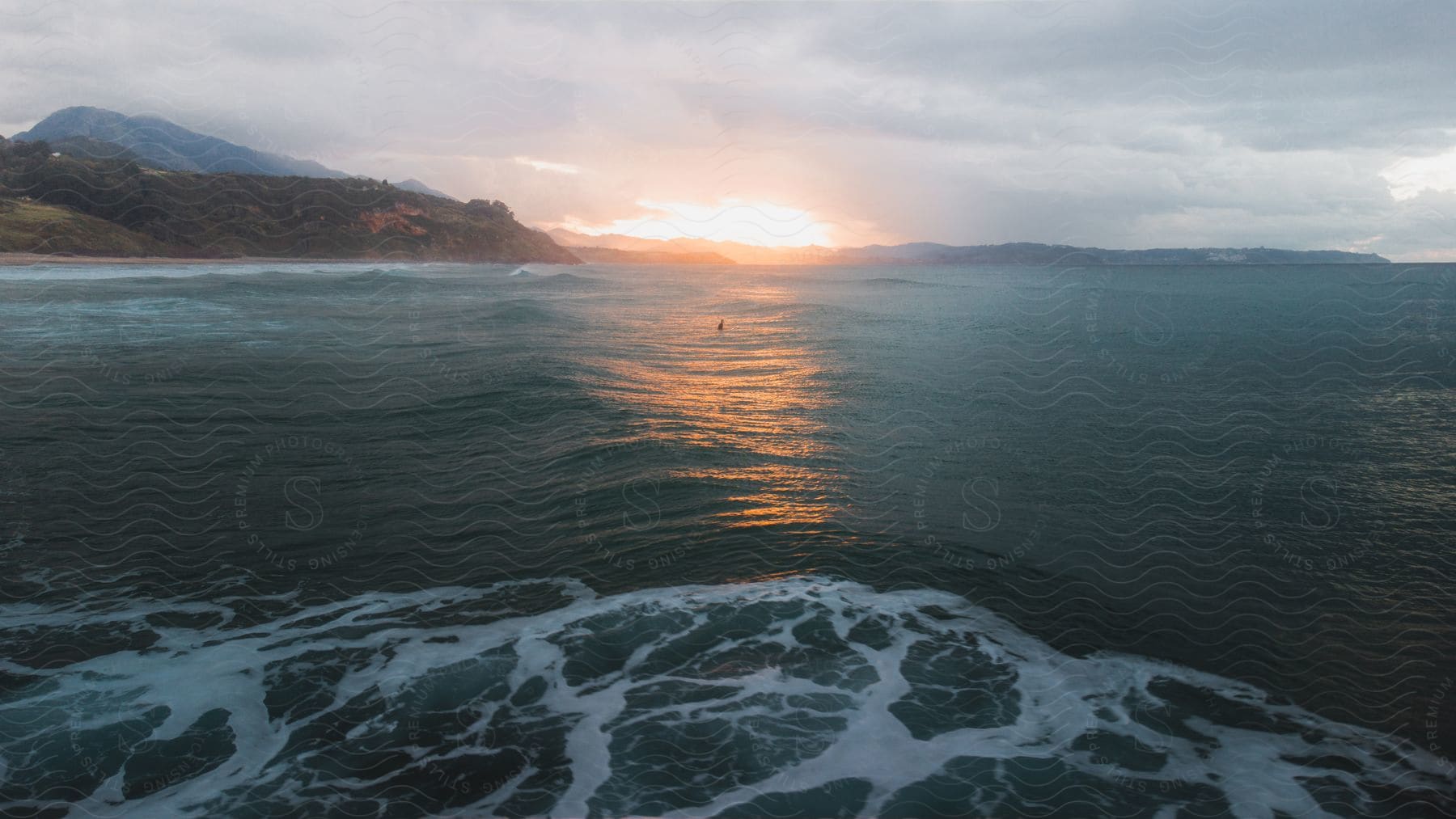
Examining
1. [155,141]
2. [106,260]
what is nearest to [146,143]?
[155,141]

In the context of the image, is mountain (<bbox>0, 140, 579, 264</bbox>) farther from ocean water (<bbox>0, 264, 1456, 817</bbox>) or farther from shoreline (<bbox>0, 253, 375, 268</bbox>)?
ocean water (<bbox>0, 264, 1456, 817</bbox>)

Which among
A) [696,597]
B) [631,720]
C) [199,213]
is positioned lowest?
[631,720]

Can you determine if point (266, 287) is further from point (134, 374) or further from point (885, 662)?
point (885, 662)

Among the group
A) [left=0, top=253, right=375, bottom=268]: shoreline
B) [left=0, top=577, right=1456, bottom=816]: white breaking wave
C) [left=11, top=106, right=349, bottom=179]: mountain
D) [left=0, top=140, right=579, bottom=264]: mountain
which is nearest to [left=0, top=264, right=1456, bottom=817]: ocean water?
[left=0, top=577, right=1456, bottom=816]: white breaking wave

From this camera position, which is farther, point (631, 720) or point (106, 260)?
point (106, 260)

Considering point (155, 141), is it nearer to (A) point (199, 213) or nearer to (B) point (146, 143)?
(B) point (146, 143)

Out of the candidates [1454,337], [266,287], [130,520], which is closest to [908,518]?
[130,520]

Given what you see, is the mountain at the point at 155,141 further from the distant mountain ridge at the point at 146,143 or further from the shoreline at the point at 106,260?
the shoreline at the point at 106,260
